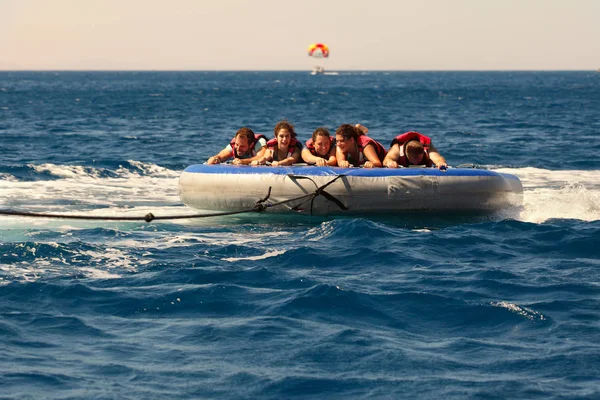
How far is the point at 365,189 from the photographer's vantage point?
11.6 metres

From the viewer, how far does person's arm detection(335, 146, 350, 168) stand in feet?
39.2

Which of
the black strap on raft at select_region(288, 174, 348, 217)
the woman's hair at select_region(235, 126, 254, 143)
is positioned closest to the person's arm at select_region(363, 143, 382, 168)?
the black strap on raft at select_region(288, 174, 348, 217)

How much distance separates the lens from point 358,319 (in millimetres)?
7562

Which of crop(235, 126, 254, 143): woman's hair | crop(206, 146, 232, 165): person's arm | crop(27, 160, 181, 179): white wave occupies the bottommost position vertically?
crop(27, 160, 181, 179): white wave

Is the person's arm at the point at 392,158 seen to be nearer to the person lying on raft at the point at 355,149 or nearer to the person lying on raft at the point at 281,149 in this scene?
the person lying on raft at the point at 355,149

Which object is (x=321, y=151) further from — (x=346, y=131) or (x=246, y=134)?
(x=246, y=134)

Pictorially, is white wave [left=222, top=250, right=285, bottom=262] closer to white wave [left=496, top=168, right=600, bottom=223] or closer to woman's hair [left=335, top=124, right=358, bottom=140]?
woman's hair [left=335, top=124, right=358, bottom=140]

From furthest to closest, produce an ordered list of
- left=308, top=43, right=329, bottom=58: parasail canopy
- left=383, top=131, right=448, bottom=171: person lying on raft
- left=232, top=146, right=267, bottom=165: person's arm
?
left=308, top=43, right=329, bottom=58: parasail canopy → left=232, top=146, right=267, bottom=165: person's arm → left=383, top=131, right=448, bottom=171: person lying on raft

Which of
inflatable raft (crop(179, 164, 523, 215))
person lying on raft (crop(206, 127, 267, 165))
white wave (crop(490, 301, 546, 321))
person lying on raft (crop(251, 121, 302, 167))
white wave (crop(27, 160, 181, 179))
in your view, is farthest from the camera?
white wave (crop(27, 160, 181, 179))

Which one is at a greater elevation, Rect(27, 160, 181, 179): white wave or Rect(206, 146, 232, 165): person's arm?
Rect(206, 146, 232, 165): person's arm

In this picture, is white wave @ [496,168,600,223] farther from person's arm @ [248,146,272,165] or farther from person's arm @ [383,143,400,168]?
person's arm @ [248,146,272,165]

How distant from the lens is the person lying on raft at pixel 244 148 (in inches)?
502

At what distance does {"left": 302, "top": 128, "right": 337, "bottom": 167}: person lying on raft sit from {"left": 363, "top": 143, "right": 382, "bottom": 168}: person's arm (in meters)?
0.44

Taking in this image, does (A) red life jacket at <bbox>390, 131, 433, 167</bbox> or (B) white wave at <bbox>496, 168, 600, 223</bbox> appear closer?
(A) red life jacket at <bbox>390, 131, 433, 167</bbox>
